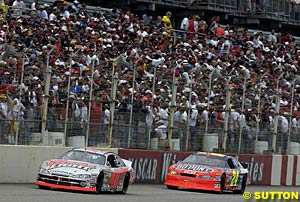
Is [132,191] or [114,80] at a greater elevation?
[114,80]

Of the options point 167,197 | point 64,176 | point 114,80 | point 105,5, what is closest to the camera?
point 64,176

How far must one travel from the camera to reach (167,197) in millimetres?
22766

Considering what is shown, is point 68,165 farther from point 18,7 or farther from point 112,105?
point 18,7

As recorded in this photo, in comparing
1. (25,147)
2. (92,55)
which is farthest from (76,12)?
(25,147)

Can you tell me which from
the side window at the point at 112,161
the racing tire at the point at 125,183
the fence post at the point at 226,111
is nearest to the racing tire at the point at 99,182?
the side window at the point at 112,161

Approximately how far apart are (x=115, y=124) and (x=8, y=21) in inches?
231

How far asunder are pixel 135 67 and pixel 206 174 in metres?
3.71

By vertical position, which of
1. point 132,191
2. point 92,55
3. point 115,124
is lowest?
point 132,191

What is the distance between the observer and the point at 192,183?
84.5 ft

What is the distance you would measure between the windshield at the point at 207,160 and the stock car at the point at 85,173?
3.74 meters

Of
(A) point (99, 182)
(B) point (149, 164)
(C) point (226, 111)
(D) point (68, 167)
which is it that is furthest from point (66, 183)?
(C) point (226, 111)

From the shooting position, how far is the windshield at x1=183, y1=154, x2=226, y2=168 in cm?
2664

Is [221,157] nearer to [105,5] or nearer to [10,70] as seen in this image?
[10,70]

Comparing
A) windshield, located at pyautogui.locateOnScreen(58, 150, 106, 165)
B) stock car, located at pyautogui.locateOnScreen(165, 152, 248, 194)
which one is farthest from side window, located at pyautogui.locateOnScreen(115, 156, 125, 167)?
stock car, located at pyautogui.locateOnScreen(165, 152, 248, 194)
